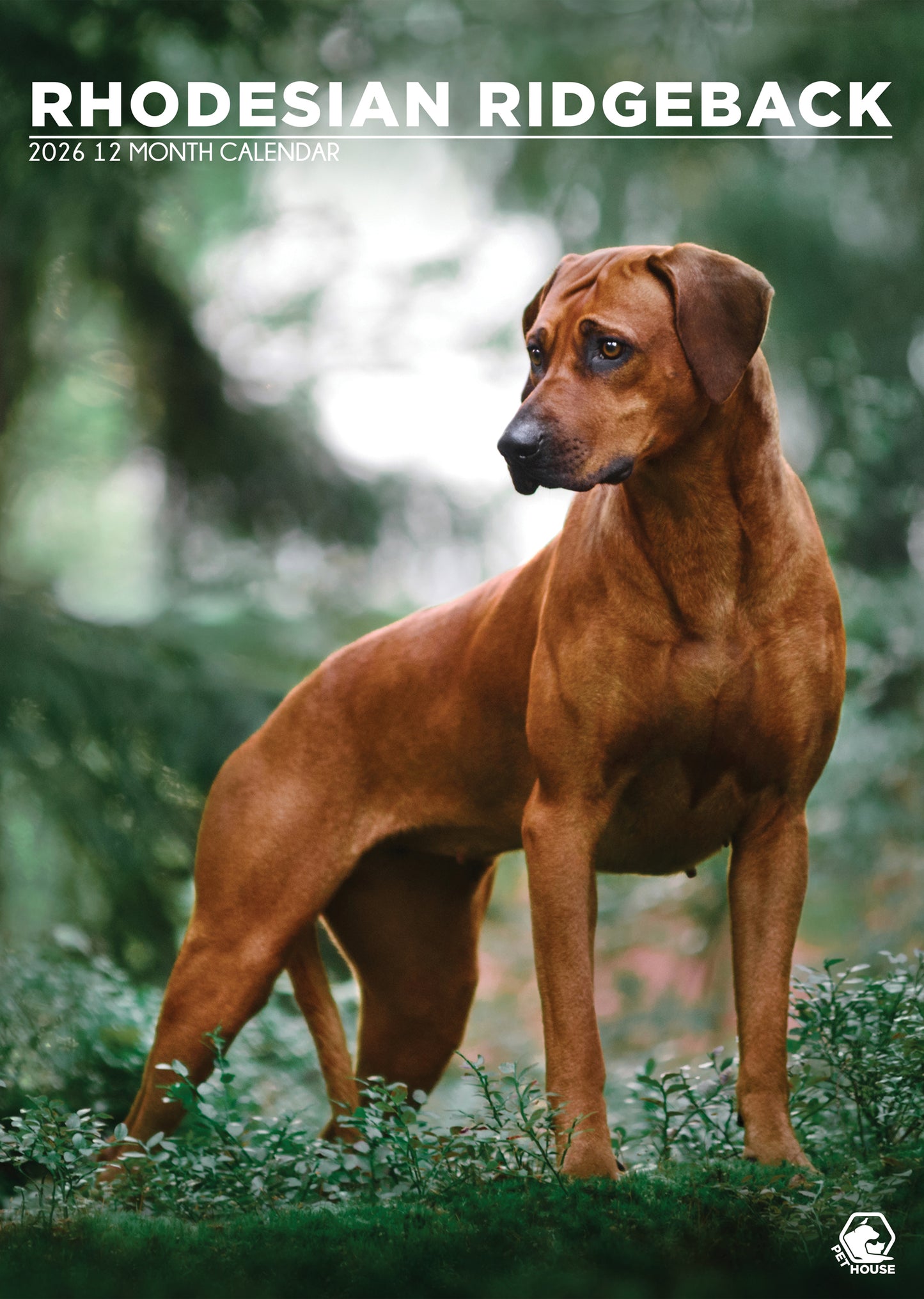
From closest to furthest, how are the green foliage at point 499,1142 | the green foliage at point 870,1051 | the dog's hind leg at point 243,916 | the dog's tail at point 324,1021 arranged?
the green foliage at point 499,1142
the green foliage at point 870,1051
the dog's hind leg at point 243,916
the dog's tail at point 324,1021

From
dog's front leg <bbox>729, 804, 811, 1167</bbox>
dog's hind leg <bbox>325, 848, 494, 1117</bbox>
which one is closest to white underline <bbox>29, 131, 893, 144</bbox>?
dog's hind leg <bbox>325, 848, 494, 1117</bbox>

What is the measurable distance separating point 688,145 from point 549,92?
827 millimetres

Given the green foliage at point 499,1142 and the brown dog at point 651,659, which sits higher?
the brown dog at point 651,659

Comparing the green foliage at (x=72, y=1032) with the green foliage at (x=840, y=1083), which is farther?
the green foliage at (x=72, y=1032)

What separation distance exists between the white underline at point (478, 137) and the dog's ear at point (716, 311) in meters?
3.31

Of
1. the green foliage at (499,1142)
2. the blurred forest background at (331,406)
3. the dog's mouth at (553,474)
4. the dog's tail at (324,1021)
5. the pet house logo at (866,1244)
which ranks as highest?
the blurred forest background at (331,406)

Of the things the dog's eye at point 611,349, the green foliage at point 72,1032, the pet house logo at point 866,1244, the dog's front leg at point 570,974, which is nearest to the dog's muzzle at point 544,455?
the dog's eye at point 611,349

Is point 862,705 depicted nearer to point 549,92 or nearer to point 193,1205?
point 549,92

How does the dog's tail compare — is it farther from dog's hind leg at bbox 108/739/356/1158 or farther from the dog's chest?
the dog's chest

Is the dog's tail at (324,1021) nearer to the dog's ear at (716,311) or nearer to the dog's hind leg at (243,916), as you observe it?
the dog's hind leg at (243,916)

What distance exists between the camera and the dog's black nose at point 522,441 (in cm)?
260

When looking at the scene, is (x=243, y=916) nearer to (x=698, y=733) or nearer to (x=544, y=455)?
(x=698, y=733)

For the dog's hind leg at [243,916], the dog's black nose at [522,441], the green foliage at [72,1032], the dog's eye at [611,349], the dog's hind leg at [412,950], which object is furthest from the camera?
the green foliage at [72,1032]

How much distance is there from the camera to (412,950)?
398 centimetres
